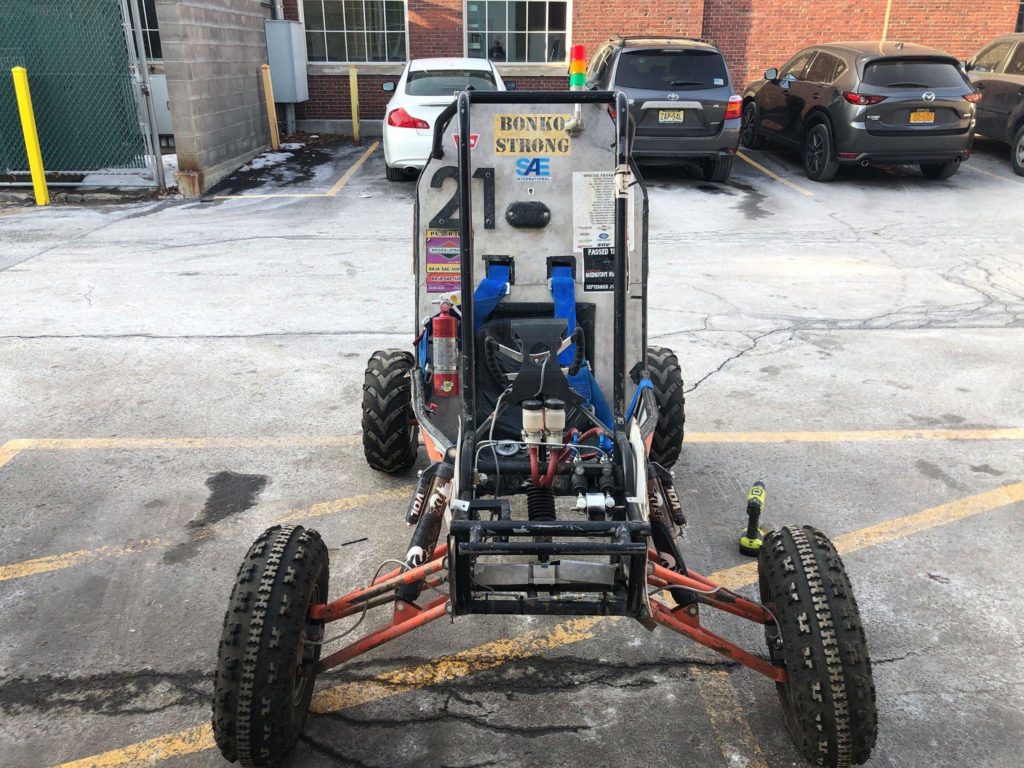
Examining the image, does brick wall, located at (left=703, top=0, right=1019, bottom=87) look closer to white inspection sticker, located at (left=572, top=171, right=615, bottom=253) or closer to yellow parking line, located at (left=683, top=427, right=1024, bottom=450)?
yellow parking line, located at (left=683, top=427, right=1024, bottom=450)

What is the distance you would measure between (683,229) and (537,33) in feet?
26.5

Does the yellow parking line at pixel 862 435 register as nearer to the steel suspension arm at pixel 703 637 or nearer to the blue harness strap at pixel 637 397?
the blue harness strap at pixel 637 397

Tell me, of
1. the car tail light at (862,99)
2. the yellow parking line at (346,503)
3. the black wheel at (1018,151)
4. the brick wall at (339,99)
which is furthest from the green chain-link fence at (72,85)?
the black wheel at (1018,151)

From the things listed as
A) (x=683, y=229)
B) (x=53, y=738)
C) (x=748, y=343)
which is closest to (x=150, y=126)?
(x=683, y=229)

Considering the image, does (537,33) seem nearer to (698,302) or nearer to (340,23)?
(340,23)

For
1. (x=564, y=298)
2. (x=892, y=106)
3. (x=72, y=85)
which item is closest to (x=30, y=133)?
(x=72, y=85)

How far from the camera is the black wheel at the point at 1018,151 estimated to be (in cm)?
1370

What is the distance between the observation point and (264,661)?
2.72 meters

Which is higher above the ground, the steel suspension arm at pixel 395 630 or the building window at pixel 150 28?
the building window at pixel 150 28

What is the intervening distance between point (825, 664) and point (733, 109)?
10626 millimetres

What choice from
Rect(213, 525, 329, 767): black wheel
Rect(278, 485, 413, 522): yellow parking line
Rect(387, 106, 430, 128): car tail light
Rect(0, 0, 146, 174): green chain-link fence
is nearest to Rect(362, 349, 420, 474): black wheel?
Rect(278, 485, 413, 522): yellow parking line

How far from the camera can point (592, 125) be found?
3.91 metres

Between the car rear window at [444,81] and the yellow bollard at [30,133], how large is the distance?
5.05 meters

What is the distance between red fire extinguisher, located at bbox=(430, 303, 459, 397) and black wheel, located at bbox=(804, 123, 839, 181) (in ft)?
34.3
